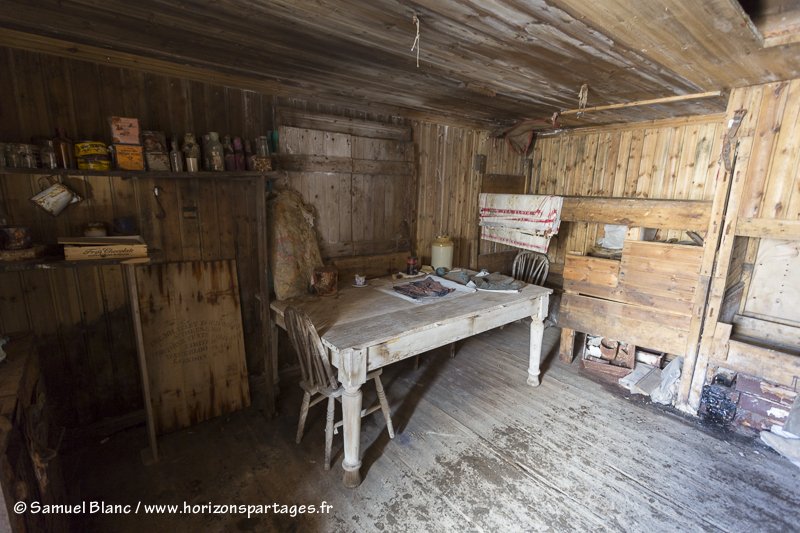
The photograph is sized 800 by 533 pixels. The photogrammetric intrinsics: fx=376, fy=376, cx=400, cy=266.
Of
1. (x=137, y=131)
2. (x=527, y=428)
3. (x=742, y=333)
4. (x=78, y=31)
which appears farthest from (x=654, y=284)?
(x=78, y=31)

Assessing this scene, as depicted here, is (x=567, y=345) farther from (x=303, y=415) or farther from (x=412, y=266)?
(x=303, y=415)

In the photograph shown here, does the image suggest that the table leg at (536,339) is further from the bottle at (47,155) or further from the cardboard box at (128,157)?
the bottle at (47,155)

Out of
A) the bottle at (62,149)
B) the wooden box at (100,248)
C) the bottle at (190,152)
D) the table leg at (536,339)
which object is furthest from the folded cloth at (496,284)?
the bottle at (62,149)

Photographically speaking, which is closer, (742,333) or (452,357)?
(742,333)

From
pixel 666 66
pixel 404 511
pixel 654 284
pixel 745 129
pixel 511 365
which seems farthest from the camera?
pixel 511 365

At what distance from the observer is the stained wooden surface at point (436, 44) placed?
1502 millimetres

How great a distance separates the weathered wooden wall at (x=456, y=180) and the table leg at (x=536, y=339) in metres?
1.33

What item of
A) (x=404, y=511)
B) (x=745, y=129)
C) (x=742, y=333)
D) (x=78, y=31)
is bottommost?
(x=404, y=511)

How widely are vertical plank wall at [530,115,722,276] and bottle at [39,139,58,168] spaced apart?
3.97 metres

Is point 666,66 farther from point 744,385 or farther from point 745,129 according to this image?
point 744,385

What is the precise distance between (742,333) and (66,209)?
15.7 ft

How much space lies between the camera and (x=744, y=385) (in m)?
2.61

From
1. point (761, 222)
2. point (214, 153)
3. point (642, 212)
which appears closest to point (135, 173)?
point (214, 153)

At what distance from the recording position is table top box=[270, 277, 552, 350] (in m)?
2.05
